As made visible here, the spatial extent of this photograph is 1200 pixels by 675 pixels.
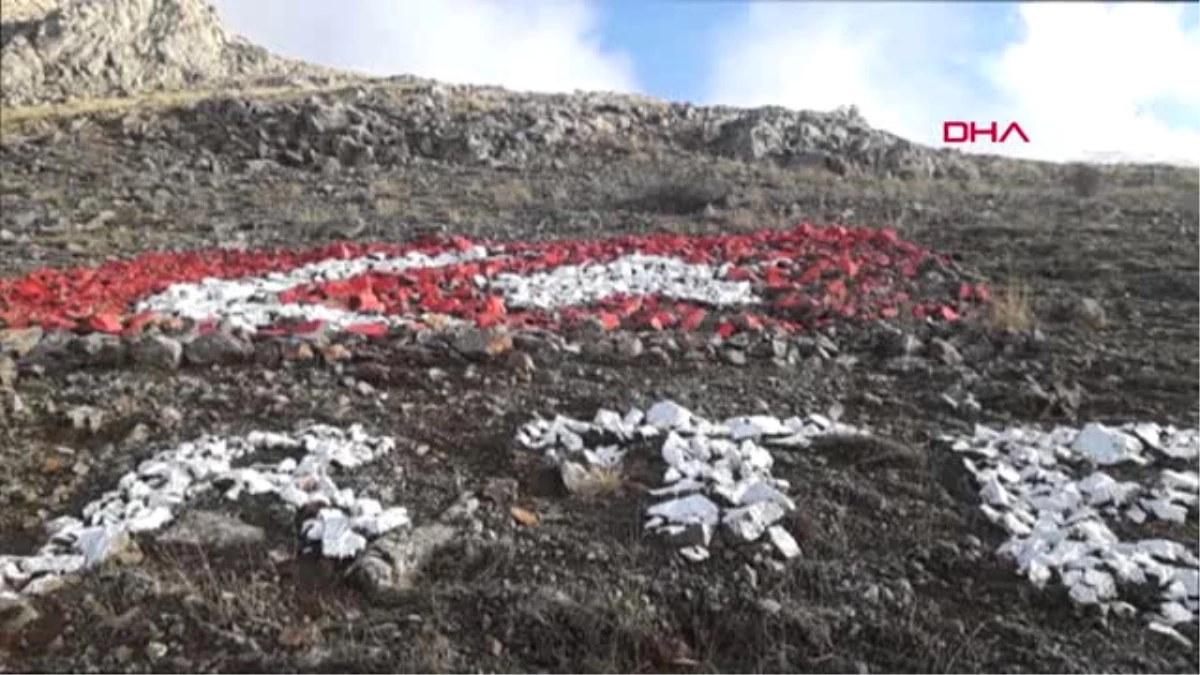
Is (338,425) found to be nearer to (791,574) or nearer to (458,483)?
(458,483)

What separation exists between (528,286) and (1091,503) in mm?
4841

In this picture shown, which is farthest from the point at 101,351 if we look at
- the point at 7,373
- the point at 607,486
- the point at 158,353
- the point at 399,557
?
the point at 607,486

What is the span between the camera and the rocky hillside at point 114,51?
17.5 m

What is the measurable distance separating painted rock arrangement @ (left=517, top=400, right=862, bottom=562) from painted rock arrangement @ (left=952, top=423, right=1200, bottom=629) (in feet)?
2.26

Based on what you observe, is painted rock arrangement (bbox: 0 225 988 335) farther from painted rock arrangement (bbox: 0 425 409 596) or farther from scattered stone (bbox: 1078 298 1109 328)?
painted rock arrangement (bbox: 0 425 409 596)

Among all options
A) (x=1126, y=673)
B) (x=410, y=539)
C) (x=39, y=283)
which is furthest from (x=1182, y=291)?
(x=39, y=283)

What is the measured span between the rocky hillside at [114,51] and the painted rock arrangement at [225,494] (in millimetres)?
10884

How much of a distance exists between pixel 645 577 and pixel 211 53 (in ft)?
91.0

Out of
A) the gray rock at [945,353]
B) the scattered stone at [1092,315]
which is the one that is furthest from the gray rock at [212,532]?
the scattered stone at [1092,315]

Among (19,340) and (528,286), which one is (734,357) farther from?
(19,340)

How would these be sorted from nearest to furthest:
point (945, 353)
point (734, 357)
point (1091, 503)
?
1. point (1091, 503)
2. point (734, 357)
3. point (945, 353)

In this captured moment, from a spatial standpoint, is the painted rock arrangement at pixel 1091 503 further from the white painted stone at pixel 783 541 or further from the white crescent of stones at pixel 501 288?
the white crescent of stones at pixel 501 288

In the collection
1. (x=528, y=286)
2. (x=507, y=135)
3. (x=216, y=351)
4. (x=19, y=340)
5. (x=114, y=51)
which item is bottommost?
(x=528, y=286)

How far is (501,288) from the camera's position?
8344 millimetres
